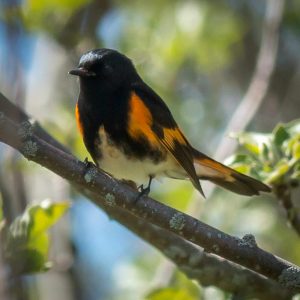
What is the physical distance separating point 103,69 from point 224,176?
83cm

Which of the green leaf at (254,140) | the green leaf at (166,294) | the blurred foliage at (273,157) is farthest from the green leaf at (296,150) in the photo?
the green leaf at (166,294)

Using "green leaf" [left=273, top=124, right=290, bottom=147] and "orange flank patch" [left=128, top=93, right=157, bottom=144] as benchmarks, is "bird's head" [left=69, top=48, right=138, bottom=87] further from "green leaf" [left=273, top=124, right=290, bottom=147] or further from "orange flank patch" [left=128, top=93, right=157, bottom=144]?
"green leaf" [left=273, top=124, right=290, bottom=147]

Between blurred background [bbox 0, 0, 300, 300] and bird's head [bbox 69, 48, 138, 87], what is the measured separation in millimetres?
332

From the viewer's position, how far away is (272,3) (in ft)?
15.3

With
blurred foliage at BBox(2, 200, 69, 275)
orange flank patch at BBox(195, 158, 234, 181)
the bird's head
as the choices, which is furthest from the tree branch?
orange flank patch at BBox(195, 158, 234, 181)

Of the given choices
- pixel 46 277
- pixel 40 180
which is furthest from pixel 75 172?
pixel 40 180

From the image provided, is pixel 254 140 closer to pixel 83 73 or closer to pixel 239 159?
pixel 239 159

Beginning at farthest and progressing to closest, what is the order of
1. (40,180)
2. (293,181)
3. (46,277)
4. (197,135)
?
1. (197,135)
2. (40,180)
3. (46,277)
4. (293,181)

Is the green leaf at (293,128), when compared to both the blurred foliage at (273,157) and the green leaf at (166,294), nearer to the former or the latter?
the blurred foliage at (273,157)

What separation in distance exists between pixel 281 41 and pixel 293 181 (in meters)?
3.47

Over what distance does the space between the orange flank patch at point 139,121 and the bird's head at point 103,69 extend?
204mm

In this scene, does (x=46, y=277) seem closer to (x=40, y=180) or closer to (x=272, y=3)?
(x=40, y=180)

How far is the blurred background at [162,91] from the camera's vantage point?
454 cm

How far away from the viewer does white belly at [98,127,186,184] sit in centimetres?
353
